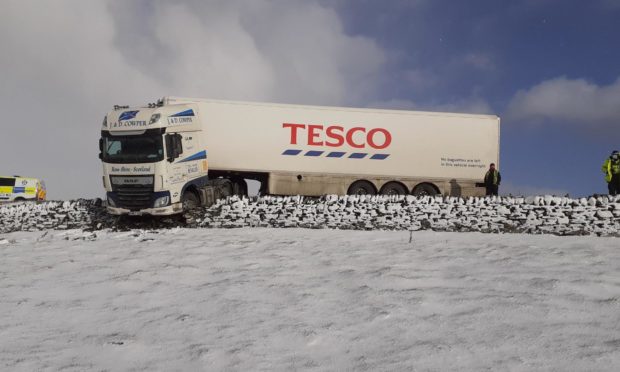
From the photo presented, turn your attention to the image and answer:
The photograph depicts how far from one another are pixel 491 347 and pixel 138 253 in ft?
22.9

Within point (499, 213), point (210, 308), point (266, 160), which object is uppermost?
point (266, 160)

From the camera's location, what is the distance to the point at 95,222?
578 inches

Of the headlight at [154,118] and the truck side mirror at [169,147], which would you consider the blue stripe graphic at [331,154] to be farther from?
the headlight at [154,118]

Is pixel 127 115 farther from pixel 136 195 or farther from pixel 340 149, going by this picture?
pixel 340 149

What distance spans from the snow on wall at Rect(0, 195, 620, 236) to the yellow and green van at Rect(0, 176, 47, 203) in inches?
531

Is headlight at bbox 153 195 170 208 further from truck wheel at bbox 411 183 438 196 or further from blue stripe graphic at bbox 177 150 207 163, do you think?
truck wheel at bbox 411 183 438 196

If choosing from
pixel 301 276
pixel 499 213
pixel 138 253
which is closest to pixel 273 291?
pixel 301 276

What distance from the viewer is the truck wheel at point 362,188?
57.5ft

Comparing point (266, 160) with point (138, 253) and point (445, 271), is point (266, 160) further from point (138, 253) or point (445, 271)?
point (445, 271)

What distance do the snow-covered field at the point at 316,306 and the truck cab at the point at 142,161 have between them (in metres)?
3.33

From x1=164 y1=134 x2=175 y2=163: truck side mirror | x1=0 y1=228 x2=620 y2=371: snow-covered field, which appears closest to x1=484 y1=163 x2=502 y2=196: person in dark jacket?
x1=0 y1=228 x2=620 y2=371: snow-covered field

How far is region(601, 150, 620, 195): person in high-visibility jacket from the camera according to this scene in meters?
16.2

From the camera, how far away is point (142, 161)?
13.3 metres

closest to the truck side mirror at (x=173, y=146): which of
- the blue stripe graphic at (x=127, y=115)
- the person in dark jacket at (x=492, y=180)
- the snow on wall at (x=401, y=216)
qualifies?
the blue stripe graphic at (x=127, y=115)
